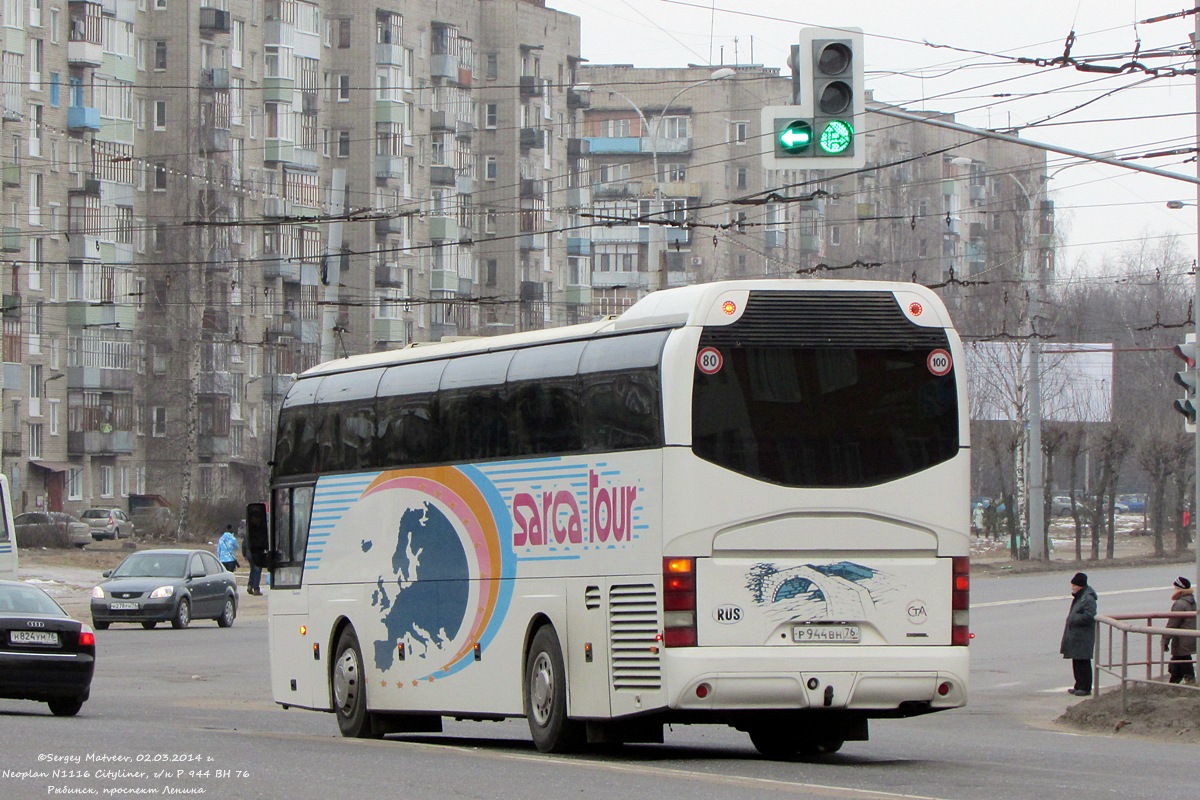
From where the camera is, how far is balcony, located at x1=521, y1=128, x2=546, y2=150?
4040 inches

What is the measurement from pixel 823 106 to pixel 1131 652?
7.70 m

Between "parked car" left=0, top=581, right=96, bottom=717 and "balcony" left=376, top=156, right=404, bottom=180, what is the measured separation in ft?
236

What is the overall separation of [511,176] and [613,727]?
87963mm

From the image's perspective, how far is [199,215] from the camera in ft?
255

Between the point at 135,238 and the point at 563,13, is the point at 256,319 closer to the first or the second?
the point at 135,238

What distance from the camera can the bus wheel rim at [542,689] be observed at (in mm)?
15172

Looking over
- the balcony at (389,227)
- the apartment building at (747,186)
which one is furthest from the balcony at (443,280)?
the apartment building at (747,186)

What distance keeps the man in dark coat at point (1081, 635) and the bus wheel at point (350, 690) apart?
1019 cm

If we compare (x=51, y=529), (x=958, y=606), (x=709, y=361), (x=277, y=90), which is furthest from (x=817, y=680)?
(x=277, y=90)

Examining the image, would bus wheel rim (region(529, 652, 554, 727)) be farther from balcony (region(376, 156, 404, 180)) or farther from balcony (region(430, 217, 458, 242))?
balcony (region(430, 217, 458, 242))

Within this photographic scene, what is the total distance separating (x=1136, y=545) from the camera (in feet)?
255

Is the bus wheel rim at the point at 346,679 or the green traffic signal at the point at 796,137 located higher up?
the green traffic signal at the point at 796,137

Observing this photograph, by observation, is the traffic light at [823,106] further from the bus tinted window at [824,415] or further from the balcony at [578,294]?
the balcony at [578,294]

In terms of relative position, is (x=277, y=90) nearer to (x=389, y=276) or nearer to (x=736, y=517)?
(x=389, y=276)
